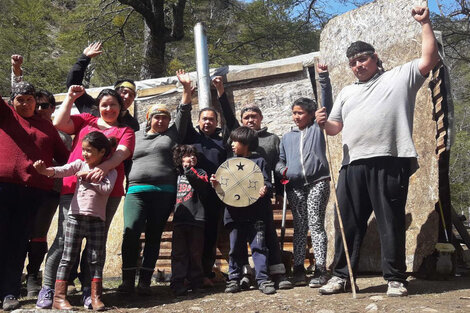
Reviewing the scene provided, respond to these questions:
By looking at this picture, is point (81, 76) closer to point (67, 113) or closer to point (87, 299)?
point (67, 113)

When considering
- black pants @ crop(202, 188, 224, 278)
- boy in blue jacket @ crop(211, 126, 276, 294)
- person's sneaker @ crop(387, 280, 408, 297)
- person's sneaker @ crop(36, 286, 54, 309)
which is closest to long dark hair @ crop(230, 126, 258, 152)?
boy in blue jacket @ crop(211, 126, 276, 294)

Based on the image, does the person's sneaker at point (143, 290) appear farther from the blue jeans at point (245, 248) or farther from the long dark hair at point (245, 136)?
the long dark hair at point (245, 136)

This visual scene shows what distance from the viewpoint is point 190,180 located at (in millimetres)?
4352

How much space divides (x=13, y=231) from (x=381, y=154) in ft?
9.57

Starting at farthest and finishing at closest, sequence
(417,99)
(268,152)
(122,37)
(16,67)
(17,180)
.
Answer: (122,37)
(417,99)
(268,152)
(16,67)
(17,180)

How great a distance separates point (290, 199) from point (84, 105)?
7.08 ft

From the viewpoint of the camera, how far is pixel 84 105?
4680 millimetres

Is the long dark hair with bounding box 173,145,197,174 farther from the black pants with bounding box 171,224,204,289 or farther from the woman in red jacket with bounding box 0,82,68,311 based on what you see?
the woman in red jacket with bounding box 0,82,68,311

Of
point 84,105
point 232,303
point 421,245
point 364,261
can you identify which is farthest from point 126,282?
point 421,245

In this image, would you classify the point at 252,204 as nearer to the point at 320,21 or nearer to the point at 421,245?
the point at 421,245

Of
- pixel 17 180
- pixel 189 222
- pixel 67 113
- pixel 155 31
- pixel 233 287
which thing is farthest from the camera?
pixel 155 31

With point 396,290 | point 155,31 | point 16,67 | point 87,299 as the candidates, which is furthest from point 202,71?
point 155,31

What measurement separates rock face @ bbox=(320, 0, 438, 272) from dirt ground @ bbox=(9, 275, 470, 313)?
1.61 ft

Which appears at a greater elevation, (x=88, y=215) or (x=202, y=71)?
(x=202, y=71)
